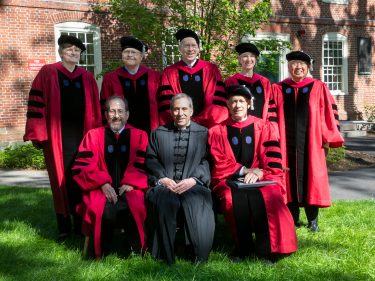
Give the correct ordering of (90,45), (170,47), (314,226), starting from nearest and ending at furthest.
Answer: (314,226), (170,47), (90,45)

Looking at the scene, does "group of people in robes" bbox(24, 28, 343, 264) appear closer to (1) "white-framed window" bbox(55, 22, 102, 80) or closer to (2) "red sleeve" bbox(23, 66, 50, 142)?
(2) "red sleeve" bbox(23, 66, 50, 142)

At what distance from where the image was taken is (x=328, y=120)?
5.38 metres

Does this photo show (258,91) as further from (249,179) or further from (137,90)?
(137,90)

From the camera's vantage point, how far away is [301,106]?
5367 millimetres

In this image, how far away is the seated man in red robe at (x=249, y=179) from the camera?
439cm

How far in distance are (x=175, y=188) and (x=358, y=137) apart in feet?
42.5

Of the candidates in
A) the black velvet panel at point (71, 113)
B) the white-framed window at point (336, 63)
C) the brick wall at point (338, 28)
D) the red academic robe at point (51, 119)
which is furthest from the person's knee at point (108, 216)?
the white-framed window at point (336, 63)

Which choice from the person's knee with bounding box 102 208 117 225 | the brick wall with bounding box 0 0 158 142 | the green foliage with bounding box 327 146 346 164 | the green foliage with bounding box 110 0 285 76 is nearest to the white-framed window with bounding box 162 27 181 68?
the green foliage with bounding box 110 0 285 76

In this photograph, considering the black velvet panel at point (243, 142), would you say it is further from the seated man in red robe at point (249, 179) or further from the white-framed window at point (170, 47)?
the white-framed window at point (170, 47)

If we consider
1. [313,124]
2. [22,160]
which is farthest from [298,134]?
[22,160]

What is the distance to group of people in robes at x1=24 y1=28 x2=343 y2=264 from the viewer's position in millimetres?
4453

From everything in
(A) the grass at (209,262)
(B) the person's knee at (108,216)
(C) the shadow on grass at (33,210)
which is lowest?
(A) the grass at (209,262)

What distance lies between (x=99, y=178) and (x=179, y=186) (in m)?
0.75

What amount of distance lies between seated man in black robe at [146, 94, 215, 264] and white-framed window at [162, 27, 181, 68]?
23.1 ft
